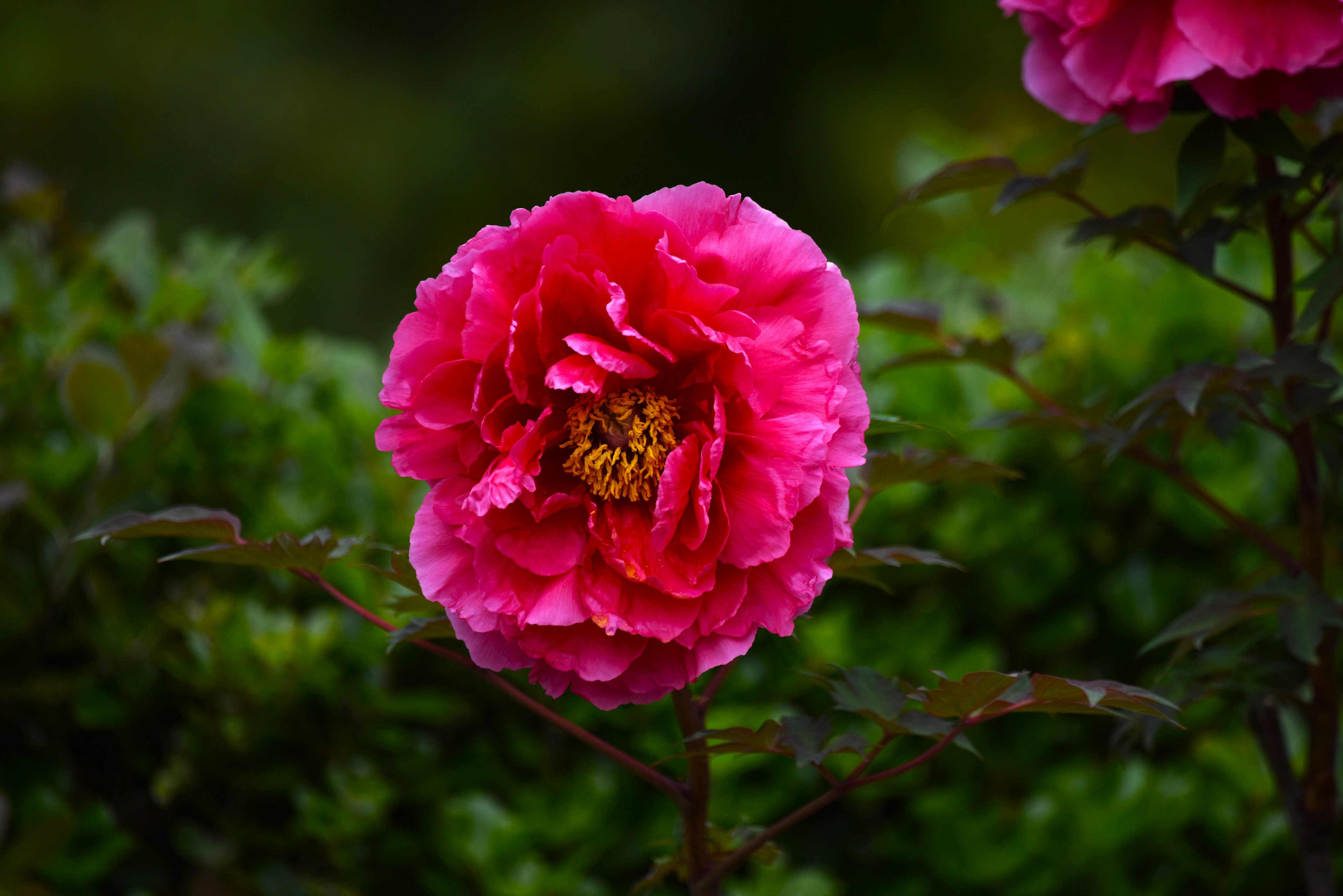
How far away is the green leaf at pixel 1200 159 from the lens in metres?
0.95

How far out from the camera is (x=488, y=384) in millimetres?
732

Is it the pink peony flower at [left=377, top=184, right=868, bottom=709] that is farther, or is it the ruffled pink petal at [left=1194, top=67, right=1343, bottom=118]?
the ruffled pink petal at [left=1194, top=67, right=1343, bottom=118]

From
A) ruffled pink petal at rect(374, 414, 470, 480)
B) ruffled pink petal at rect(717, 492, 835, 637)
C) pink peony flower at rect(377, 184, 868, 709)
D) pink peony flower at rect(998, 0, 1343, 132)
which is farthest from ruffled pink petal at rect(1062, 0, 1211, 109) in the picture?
ruffled pink petal at rect(374, 414, 470, 480)

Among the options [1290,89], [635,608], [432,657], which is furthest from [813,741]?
[432,657]

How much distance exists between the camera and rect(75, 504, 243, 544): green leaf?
0.80m

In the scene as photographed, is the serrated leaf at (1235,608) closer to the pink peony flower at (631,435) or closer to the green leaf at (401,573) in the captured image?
the pink peony flower at (631,435)

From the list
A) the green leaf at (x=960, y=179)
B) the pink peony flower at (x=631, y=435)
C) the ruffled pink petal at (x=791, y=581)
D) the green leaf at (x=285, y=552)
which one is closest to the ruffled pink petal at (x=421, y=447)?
the pink peony flower at (x=631, y=435)

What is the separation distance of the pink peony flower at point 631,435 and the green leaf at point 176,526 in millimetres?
161

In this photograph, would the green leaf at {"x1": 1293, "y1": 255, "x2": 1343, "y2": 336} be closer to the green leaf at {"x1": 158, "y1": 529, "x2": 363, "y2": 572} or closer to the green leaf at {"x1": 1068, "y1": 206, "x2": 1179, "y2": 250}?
the green leaf at {"x1": 1068, "y1": 206, "x2": 1179, "y2": 250}

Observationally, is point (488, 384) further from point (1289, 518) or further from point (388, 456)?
point (1289, 518)

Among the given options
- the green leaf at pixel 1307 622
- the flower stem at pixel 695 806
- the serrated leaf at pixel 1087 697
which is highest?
the serrated leaf at pixel 1087 697

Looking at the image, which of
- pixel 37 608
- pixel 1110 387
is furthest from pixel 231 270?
pixel 1110 387

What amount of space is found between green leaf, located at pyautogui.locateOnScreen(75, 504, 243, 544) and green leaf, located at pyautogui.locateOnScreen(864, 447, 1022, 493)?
50cm

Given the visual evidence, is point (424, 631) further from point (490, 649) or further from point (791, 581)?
point (791, 581)
